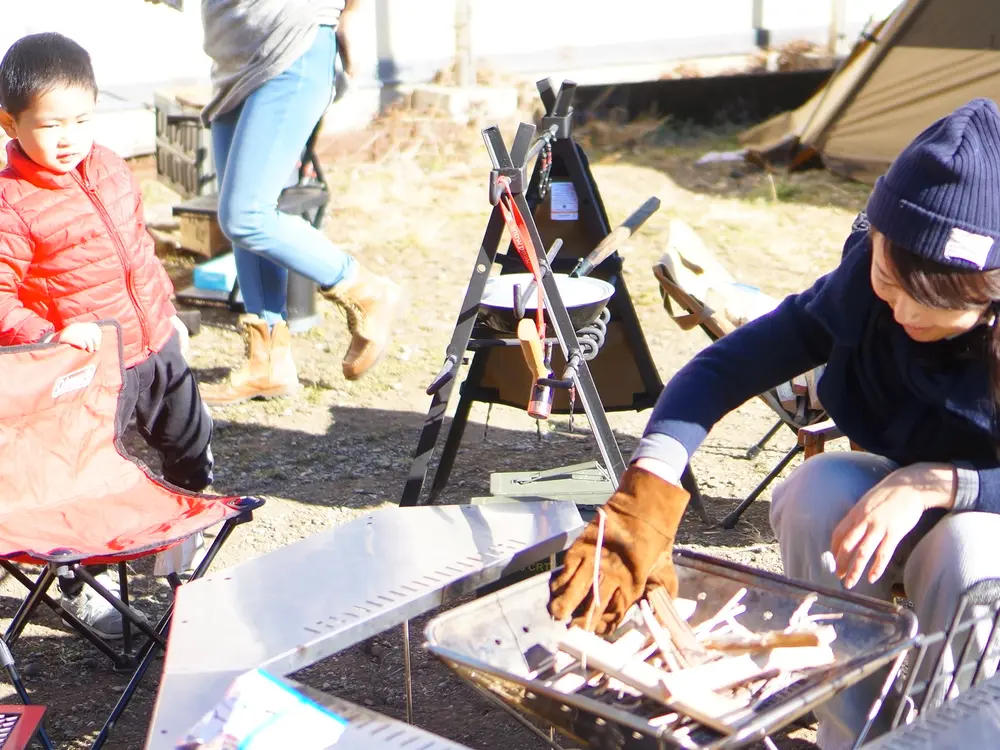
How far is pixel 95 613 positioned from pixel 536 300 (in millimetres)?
1432

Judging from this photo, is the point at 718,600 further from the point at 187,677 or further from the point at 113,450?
the point at 113,450

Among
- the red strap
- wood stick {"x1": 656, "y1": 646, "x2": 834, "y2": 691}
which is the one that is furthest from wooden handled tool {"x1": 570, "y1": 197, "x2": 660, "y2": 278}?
Result: wood stick {"x1": 656, "y1": 646, "x2": 834, "y2": 691}

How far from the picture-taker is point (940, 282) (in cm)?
190

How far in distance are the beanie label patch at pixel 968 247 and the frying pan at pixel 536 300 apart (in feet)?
4.04

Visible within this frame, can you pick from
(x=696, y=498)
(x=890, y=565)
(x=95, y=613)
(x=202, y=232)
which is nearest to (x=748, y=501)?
(x=696, y=498)

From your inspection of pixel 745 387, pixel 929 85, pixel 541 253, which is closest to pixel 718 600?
pixel 745 387

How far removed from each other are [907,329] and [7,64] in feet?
7.14

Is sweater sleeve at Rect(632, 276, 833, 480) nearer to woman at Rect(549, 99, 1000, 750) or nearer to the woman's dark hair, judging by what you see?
woman at Rect(549, 99, 1000, 750)

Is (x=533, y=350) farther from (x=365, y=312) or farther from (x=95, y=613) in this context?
(x=365, y=312)

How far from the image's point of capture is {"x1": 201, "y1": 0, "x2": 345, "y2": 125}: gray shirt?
14.0 ft

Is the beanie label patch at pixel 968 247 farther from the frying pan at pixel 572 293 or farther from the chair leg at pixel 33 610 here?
the chair leg at pixel 33 610

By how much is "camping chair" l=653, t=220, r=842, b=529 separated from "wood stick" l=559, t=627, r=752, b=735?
167 cm

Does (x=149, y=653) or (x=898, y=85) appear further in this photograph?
(x=898, y=85)

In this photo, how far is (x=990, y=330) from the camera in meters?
2.00
